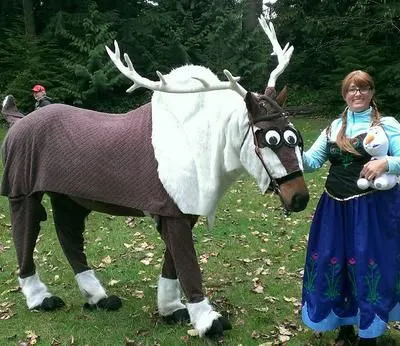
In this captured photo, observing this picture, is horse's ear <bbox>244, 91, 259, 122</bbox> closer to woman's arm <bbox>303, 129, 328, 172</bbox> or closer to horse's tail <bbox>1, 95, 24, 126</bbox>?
woman's arm <bbox>303, 129, 328, 172</bbox>

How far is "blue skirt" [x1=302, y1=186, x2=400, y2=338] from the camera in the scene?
3.35 m

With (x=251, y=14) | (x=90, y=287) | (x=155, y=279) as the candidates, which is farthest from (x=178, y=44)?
(x=90, y=287)

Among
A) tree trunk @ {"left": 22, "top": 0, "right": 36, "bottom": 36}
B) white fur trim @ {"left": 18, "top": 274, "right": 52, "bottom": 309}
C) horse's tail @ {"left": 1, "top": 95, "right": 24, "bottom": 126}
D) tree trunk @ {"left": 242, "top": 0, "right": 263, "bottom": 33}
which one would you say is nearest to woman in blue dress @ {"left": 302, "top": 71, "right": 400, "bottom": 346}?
white fur trim @ {"left": 18, "top": 274, "right": 52, "bottom": 309}

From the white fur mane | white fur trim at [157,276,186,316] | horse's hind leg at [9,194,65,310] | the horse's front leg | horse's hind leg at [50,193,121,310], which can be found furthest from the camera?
horse's hind leg at [50,193,121,310]

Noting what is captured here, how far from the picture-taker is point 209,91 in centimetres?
365

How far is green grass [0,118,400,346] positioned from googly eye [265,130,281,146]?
1.50 m

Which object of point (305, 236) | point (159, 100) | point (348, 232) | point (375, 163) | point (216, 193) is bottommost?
point (305, 236)

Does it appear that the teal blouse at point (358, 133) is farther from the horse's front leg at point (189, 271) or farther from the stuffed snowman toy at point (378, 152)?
the horse's front leg at point (189, 271)

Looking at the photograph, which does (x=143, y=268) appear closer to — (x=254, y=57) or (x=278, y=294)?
(x=278, y=294)

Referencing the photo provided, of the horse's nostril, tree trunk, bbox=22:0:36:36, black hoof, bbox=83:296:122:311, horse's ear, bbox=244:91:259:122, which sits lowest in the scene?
black hoof, bbox=83:296:122:311

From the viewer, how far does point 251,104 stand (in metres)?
3.34

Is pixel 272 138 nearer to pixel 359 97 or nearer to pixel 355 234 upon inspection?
pixel 359 97

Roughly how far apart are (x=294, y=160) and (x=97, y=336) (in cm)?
203

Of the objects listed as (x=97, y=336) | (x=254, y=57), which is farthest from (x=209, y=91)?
(x=254, y=57)
